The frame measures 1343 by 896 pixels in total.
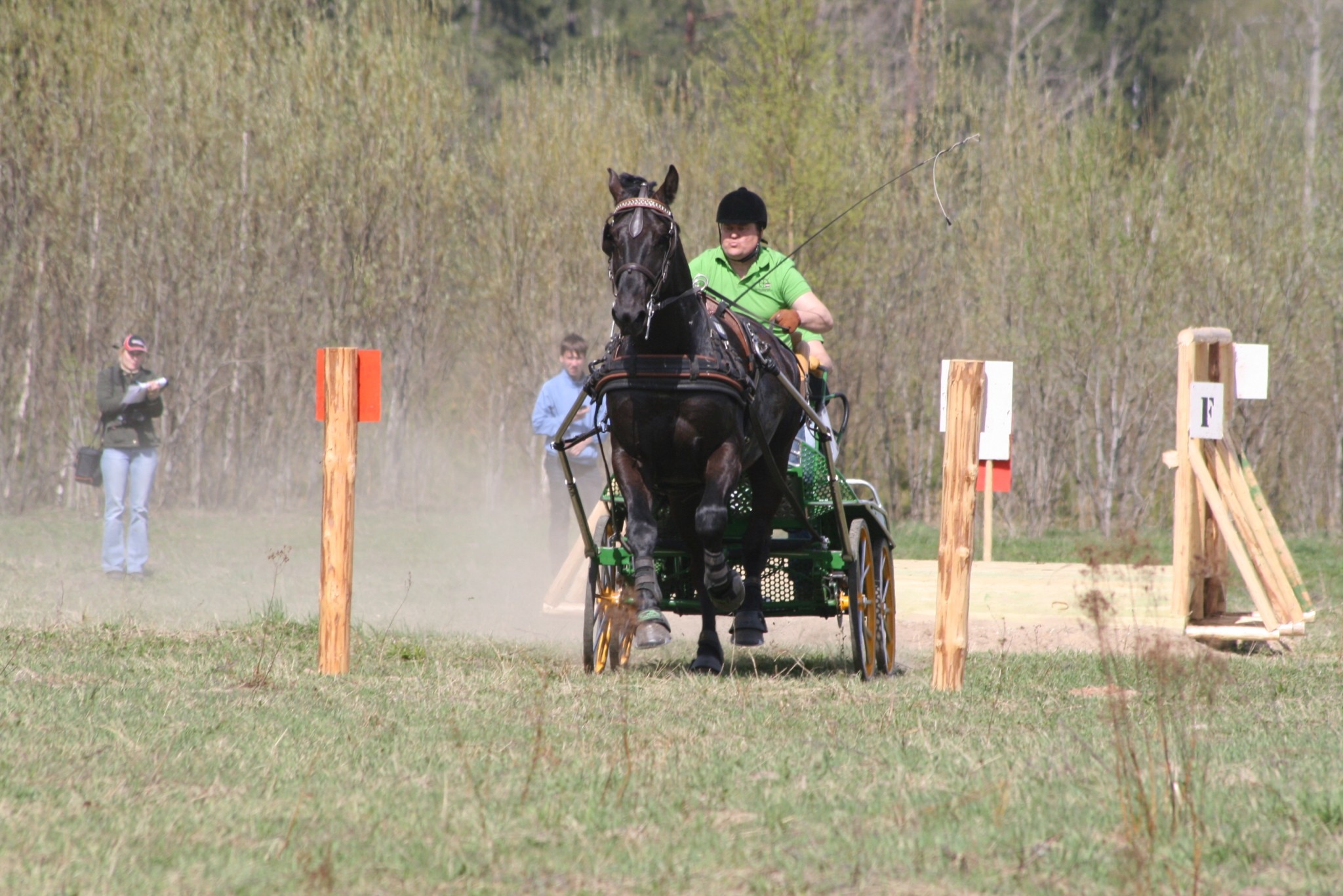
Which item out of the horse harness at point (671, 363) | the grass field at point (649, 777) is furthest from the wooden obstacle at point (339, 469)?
the horse harness at point (671, 363)

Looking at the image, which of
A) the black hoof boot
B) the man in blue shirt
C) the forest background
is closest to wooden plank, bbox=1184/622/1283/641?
the black hoof boot

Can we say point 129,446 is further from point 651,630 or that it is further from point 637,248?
point 637,248

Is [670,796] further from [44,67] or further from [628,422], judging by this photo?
[44,67]

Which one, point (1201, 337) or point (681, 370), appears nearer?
point (681, 370)

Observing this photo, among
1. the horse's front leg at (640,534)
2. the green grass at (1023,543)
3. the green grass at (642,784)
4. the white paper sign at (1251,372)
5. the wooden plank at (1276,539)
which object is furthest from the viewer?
the green grass at (1023,543)

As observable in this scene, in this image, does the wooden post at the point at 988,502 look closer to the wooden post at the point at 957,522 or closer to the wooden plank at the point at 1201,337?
the wooden plank at the point at 1201,337

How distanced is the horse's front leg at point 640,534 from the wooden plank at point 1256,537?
15.4 feet

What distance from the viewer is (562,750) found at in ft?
16.4

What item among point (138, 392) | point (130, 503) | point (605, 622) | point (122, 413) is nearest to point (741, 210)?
point (605, 622)

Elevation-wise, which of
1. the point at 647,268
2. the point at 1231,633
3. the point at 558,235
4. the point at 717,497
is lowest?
the point at 1231,633

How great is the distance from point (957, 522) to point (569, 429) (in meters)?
6.26

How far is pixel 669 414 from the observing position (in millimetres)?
6586

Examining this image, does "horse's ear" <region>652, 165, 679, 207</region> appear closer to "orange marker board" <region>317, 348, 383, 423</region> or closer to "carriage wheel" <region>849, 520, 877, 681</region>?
"orange marker board" <region>317, 348, 383, 423</region>

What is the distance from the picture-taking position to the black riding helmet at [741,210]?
7.77 meters
